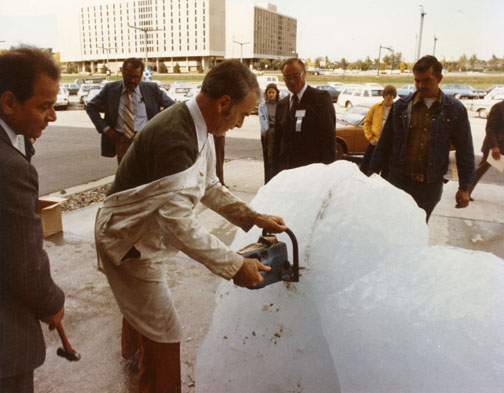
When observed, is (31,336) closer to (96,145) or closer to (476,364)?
(476,364)

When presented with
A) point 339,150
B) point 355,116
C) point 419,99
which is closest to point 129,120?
point 419,99

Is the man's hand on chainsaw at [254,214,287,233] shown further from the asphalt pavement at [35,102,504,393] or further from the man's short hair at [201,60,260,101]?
the asphalt pavement at [35,102,504,393]

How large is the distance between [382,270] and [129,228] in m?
1.09

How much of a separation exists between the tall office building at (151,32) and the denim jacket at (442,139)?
325ft

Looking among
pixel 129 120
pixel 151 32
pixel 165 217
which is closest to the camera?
pixel 165 217

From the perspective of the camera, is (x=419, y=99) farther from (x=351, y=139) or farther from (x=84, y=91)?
(x=84, y=91)

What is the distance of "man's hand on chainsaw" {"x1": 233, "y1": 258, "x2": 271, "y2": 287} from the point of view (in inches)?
63.8

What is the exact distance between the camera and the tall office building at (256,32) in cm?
9344

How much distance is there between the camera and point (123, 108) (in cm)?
428

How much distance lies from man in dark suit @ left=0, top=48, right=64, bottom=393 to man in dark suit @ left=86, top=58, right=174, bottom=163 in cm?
301

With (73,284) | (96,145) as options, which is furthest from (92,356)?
(96,145)

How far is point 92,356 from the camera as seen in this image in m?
2.49

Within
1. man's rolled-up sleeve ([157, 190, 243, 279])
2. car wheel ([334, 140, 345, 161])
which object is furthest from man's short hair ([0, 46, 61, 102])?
car wheel ([334, 140, 345, 161])

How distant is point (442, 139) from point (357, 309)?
1827 mm
